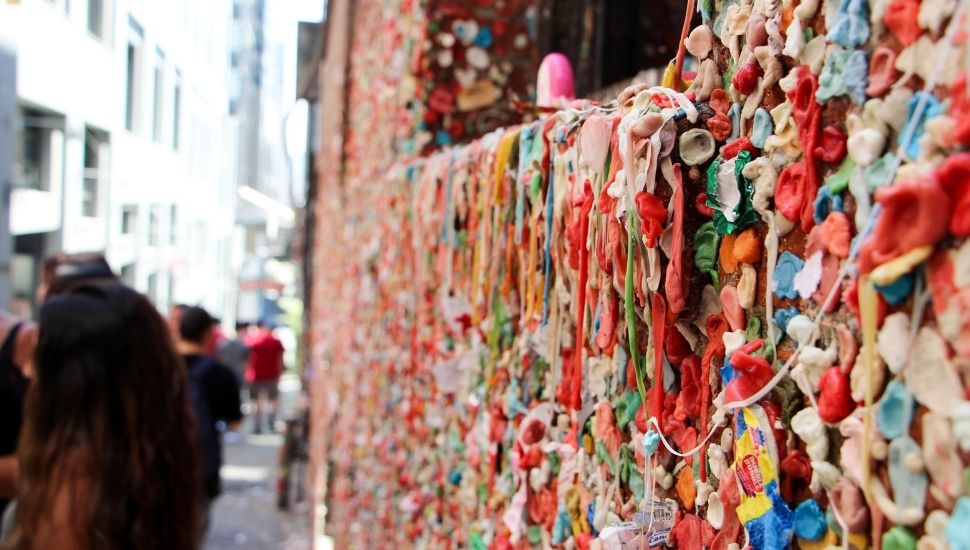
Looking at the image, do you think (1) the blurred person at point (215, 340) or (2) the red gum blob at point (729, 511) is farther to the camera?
(1) the blurred person at point (215, 340)

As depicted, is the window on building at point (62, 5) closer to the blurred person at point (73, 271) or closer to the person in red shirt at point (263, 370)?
the person in red shirt at point (263, 370)

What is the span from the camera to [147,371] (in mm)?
1914

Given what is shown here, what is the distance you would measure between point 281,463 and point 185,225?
12.4m

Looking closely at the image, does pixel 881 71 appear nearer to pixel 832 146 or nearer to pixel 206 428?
pixel 832 146

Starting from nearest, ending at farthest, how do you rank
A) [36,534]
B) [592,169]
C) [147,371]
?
[592,169] → [36,534] → [147,371]

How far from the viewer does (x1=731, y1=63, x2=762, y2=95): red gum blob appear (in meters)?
0.70

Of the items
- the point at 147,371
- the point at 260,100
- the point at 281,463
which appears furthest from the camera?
the point at 260,100

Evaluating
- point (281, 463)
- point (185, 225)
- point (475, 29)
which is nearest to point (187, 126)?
point (185, 225)

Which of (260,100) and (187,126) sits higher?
(260,100)

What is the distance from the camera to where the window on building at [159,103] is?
48.1 ft

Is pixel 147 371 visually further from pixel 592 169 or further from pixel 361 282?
pixel 361 282

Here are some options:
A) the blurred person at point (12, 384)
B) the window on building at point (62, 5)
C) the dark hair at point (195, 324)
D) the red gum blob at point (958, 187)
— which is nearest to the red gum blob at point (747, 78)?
the red gum blob at point (958, 187)

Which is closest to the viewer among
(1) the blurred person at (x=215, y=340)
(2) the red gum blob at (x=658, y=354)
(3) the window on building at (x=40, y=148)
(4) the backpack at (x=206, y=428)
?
(2) the red gum blob at (x=658, y=354)

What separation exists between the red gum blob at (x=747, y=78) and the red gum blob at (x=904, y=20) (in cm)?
16
